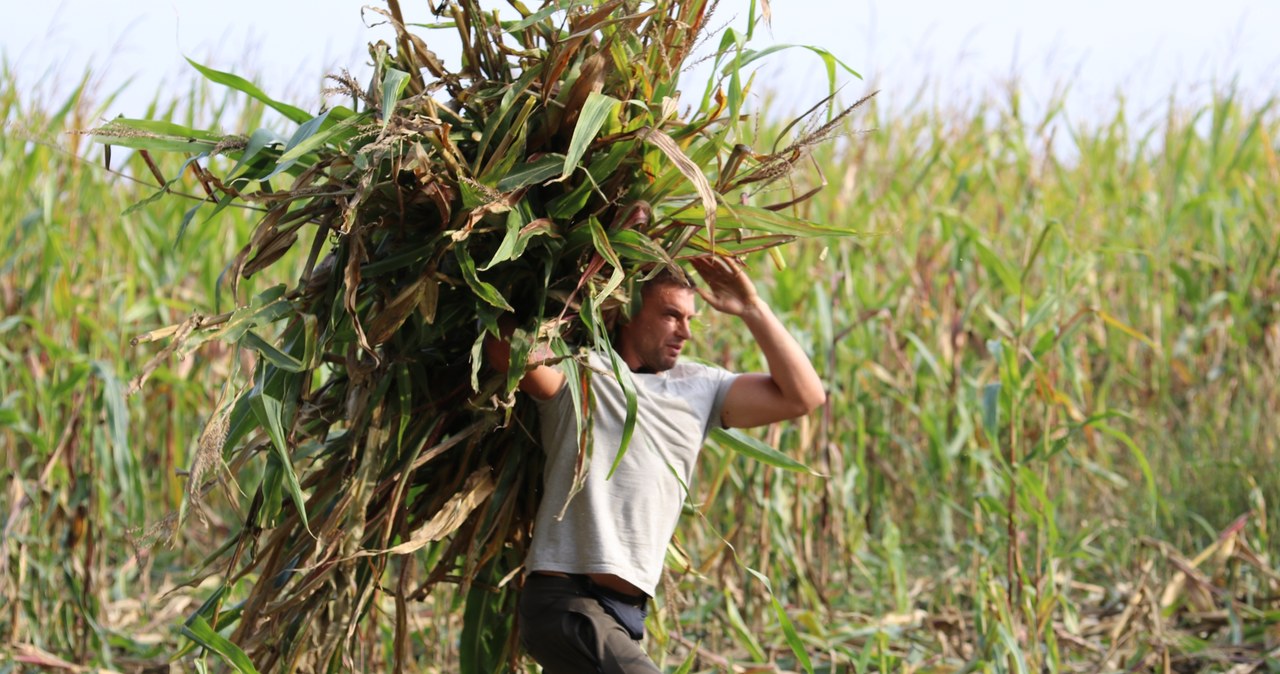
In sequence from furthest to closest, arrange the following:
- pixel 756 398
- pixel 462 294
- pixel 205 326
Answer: pixel 756 398, pixel 462 294, pixel 205 326

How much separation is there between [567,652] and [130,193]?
12.6 feet

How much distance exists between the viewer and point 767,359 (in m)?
2.45

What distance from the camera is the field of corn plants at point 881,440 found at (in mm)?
3316

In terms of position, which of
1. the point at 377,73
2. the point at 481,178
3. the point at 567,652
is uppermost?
the point at 377,73

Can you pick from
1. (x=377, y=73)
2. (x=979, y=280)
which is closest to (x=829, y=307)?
(x=979, y=280)

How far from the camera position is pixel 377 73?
2109 mm

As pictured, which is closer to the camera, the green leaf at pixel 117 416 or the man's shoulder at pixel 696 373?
the man's shoulder at pixel 696 373

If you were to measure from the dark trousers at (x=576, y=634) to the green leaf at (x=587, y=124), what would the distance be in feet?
2.55

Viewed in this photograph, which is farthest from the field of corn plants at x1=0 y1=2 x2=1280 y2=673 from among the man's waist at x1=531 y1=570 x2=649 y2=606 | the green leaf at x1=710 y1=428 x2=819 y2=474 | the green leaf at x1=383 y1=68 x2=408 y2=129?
the green leaf at x1=383 y1=68 x2=408 y2=129

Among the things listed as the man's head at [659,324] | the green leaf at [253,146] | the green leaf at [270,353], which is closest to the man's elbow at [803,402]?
the man's head at [659,324]

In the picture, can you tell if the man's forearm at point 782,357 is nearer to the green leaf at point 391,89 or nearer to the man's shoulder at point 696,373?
the man's shoulder at point 696,373

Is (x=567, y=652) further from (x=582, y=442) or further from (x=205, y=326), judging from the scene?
(x=205, y=326)

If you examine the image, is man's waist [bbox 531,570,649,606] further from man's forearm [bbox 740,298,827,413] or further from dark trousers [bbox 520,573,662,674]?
man's forearm [bbox 740,298,827,413]

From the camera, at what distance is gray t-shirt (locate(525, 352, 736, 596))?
2.31 meters
